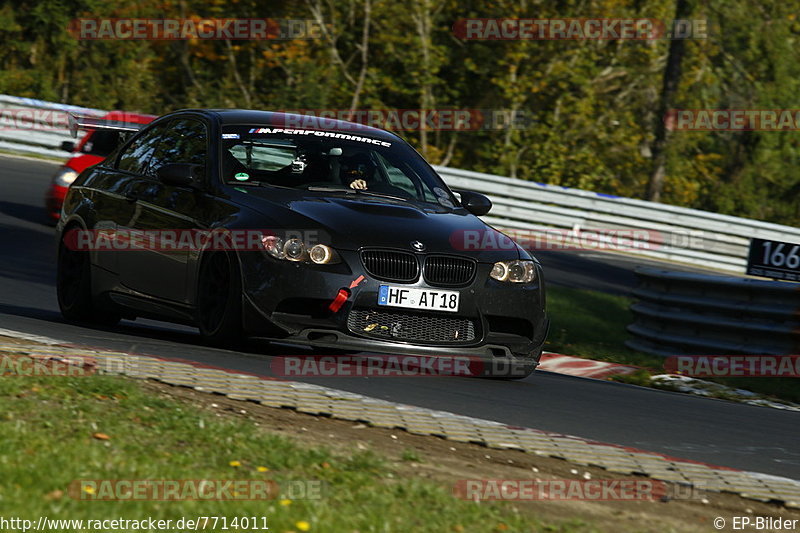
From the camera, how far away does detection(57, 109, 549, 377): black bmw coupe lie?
7484 millimetres

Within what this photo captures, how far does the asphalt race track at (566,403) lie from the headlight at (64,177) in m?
5.12

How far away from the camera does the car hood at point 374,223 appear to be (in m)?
7.56

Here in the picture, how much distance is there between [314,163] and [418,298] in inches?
55.8

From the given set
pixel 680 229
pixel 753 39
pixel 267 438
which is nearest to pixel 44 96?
pixel 680 229

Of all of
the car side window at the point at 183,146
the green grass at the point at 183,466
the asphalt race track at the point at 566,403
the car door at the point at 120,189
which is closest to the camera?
the green grass at the point at 183,466

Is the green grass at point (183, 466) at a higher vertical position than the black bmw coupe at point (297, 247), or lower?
lower

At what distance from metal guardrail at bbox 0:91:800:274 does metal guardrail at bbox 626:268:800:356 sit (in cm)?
1100

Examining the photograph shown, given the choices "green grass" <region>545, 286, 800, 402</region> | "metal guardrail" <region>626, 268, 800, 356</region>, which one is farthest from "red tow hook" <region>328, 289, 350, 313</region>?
"metal guardrail" <region>626, 268, 800, 356</region>

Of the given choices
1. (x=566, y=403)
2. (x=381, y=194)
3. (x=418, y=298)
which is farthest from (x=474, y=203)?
(x=566, y=403)

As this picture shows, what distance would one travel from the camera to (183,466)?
4.87m

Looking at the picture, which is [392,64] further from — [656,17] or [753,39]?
[753,39]

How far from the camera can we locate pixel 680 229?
24750 millimetres

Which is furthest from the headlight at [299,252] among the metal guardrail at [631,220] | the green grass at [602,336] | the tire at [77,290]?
the metal guardrail at [631,220]

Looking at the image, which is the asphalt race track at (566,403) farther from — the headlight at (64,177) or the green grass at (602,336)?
the headlight at (64,177)
